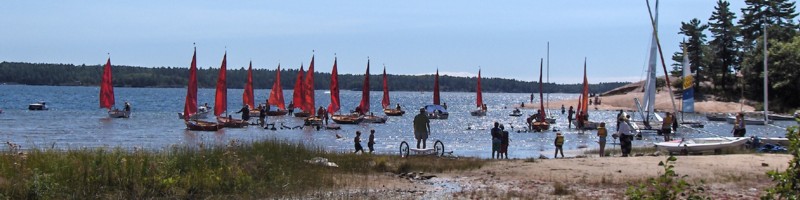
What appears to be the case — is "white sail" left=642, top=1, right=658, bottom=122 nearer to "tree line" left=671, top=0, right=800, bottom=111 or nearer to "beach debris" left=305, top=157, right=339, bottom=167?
"beach debris" left=305, top=157, right=339, bottom=167

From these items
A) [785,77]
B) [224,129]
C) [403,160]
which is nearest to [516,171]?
[403,160]

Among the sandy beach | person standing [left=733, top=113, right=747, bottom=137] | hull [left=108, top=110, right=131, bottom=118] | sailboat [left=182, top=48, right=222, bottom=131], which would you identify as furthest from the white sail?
hull [left=108, top=110, right=131, bottom=118]

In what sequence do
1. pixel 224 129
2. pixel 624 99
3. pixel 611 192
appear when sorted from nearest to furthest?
pixel 611 192 → pixel 224 129 → pixel 624 99

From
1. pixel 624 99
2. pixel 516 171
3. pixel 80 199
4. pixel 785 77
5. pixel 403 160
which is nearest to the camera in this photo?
pixel 80 199

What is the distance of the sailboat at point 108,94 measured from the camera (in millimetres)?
61556

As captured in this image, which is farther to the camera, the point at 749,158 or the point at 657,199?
the point at 749,158

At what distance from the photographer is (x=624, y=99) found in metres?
119

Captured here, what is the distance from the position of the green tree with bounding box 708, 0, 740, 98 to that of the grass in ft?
285

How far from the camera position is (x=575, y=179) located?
19234 mm

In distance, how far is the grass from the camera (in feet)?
46.8

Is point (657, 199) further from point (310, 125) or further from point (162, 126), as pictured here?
point (162, 126)

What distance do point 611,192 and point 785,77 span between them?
6730 cm

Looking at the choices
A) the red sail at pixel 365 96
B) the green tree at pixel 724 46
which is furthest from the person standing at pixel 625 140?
the green tree at pixel 724 46

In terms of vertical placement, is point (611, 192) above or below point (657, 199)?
below
